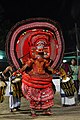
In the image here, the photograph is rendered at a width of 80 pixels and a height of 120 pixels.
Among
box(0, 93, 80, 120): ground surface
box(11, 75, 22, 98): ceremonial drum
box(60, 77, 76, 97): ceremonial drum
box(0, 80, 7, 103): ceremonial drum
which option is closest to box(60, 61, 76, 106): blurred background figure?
box(60, 77, 76, 97): ceremonial drum

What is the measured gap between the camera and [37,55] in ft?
31.7

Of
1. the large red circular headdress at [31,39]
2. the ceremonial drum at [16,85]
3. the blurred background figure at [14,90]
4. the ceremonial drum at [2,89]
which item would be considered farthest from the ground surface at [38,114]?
the large red circular headdress at [31,39]

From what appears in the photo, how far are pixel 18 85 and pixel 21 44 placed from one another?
164 centimetres

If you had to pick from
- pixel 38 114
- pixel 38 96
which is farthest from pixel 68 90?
pixel 38 96

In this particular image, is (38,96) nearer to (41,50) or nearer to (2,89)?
(41,50)

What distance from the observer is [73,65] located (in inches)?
516

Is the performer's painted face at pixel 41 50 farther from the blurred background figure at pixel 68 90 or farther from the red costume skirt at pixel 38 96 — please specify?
the blurred background figure at pixel 68 90

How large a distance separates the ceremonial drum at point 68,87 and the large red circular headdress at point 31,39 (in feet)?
7.06

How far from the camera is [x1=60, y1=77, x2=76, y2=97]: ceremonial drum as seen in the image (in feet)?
39.5

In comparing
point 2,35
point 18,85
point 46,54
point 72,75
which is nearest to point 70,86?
point 72,75

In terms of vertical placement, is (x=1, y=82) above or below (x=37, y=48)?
below

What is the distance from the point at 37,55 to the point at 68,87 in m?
2.81

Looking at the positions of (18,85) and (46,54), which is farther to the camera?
(18,85)

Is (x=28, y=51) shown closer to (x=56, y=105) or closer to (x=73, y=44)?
(x=56, y=105)
